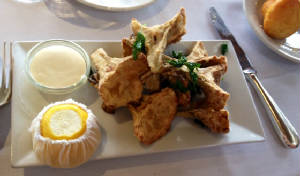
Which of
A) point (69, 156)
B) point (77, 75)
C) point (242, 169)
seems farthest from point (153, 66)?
point (242, 169)

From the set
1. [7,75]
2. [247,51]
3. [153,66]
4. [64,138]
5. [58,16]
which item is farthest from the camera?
[247,51]

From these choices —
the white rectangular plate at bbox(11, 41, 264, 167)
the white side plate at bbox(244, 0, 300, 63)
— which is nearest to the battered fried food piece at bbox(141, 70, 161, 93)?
the white rectangular plate at bbox(11, 41, 264, 167)

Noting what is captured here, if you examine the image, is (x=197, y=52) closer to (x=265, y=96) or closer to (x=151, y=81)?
(x=151, y=81)

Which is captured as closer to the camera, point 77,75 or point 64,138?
point 64,138

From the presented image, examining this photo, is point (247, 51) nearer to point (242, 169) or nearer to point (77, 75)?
point (242, 169)

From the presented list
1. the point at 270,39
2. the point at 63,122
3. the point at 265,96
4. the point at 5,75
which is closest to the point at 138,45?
the point at 63,122

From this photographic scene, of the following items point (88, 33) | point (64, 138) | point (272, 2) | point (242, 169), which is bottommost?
point (242, 169)

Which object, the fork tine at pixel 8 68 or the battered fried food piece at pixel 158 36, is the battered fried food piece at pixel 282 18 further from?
the fork tine at pixel 8 68
